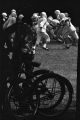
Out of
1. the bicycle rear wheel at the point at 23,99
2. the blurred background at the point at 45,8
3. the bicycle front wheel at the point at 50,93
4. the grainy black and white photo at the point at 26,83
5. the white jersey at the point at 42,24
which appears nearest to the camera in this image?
the grainy black and white photo at the point at 26,83

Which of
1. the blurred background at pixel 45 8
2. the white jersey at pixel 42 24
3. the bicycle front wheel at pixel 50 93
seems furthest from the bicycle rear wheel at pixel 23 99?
the blurred background at pixel 45 8

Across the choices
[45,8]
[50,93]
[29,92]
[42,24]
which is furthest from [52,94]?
[45,8]

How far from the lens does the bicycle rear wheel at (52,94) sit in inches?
243

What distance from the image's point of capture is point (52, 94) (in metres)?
6.43

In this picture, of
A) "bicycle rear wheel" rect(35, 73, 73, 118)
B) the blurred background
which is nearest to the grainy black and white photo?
"bicycle rear wheel" rect(35, 73, 73, 118)

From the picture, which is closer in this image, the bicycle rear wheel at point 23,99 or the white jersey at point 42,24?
the bicycle rear wheel at point 23,99

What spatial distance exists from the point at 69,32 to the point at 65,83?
65.5 ft

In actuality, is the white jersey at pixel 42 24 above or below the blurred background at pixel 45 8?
below

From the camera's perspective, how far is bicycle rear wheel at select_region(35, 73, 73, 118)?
20.3 feet

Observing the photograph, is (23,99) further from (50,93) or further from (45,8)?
(45,8)

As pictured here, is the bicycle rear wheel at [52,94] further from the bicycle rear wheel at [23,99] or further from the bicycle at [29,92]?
the bicycle rear wheel at [23,99]

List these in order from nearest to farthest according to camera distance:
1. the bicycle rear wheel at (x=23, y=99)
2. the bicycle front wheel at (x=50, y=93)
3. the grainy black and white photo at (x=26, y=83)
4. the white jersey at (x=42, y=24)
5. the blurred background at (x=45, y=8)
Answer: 1. the grainy black and white photo at (x=26, y=83)
2. the bicycle rear wheel at (x=23, y=99)
3. the bicycle front wheel at (x=50, y=93)
4. the white jersey at (x=42, y=24)
5. the blurred background at (x=45, y=8)

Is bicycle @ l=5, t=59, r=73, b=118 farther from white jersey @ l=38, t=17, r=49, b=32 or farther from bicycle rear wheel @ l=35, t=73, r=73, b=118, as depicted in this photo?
white jersey @ l=38, t=17, r=49, b=32

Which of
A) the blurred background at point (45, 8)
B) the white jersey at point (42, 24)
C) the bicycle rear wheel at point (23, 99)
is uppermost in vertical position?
the blurred background at point (45, 8)
